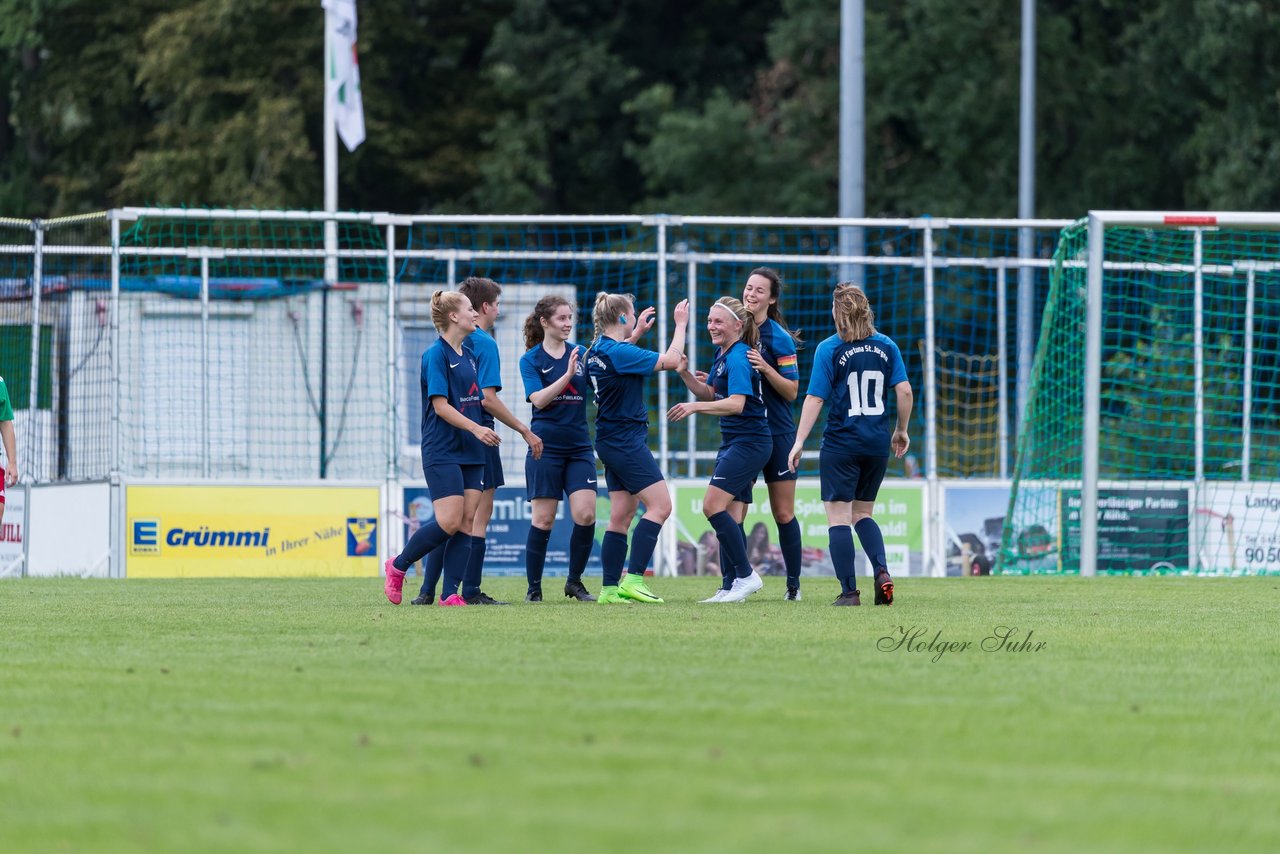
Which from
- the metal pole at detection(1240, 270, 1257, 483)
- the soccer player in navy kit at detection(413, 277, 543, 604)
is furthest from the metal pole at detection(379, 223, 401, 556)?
the metal pole at detection(1240, 270, 1257, 483)

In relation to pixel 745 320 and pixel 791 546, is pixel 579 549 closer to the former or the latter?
pixel 791 546

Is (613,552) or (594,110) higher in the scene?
(594,110)

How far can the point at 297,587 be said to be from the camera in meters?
13.4

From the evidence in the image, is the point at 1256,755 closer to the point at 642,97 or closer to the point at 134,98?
the point at 642,97

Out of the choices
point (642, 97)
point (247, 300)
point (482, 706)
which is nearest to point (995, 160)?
point (642, 97)

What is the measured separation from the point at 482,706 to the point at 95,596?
6447 millimetres

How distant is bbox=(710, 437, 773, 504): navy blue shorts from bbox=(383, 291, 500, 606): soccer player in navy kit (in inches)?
53.1

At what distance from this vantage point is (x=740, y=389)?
10938 mm

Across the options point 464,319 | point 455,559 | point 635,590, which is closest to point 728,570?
point 635,590

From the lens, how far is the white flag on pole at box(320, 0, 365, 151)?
22109 millimetres

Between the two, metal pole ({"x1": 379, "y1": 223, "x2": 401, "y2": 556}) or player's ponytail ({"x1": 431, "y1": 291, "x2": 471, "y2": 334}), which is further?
metal pole ({"x1": 379, "y1": 223, "x2": 401, "y2": 556})

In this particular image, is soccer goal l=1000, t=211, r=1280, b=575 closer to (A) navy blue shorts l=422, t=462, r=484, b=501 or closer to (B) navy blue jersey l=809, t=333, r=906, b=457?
(B) navy blue jersey l=809, t=333, r=906, b=457

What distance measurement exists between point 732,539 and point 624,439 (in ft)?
2.85
